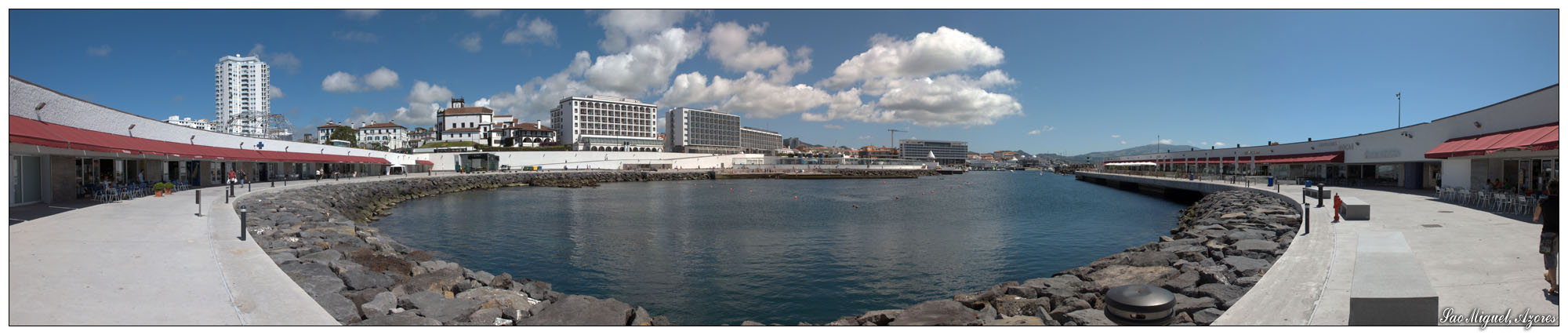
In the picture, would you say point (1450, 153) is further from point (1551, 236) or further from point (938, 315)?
point (938, 315)

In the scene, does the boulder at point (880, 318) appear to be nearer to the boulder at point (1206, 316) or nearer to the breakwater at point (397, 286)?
the breakwater at point (397, 286)

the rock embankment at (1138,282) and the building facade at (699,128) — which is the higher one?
the building facade at (699,128)

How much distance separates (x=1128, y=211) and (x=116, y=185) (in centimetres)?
3743

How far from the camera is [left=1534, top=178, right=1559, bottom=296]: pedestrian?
5621 millimetres

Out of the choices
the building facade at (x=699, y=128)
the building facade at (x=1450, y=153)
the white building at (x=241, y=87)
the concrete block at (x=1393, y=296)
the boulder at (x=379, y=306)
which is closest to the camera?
the concrete block at (x=1393, y=296)

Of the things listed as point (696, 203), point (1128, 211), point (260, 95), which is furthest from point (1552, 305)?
point (260, 95)

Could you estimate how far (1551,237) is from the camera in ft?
18.5

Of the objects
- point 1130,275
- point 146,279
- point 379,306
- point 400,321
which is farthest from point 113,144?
point 1130,275

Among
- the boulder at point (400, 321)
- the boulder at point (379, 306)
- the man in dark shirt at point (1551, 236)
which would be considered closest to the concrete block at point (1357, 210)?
the man in dark shirt at point (1551, 236)

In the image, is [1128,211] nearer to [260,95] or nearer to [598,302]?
[598,302]

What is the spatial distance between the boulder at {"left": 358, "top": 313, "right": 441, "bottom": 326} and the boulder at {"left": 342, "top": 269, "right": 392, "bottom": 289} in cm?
207

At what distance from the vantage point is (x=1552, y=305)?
5574 mm

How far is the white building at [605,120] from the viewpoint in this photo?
A: 413 feet

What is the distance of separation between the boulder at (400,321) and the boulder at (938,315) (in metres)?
4.83
